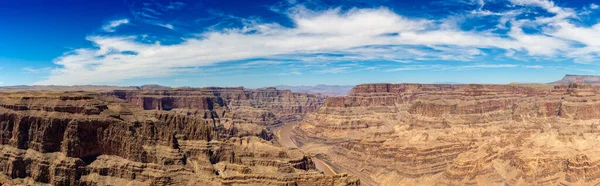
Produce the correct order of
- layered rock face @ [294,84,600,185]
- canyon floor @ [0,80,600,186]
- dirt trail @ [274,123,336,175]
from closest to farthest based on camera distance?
canyon floor @ [0,80,600,186] < layered rock face @ [294,84,600,185] < dirt trail @ [274,123,336,175]

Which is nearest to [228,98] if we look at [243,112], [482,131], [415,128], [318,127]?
[243,112]

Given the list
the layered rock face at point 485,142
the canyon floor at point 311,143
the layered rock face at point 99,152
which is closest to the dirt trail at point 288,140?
the canyon floor at point 311,143

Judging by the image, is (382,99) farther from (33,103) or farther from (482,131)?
(33,103)

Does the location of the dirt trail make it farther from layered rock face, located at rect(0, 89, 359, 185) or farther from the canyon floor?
layered rock face, located at rect(0, 89, 359, 185)

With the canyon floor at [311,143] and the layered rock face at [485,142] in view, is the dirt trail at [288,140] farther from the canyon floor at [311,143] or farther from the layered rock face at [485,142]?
the layered rock face at [485,142]

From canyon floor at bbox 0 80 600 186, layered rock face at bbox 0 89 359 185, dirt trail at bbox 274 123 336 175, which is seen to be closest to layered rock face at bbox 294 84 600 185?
canyon floor at bbox 0 80 600 186

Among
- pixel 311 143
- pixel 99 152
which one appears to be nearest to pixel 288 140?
pixel 311 143
